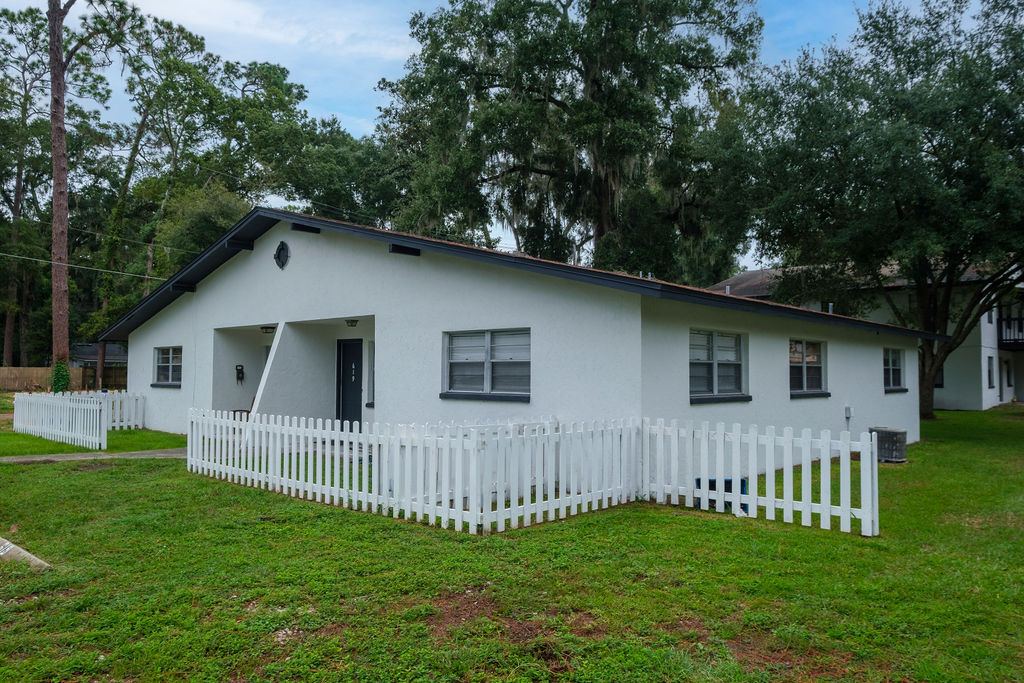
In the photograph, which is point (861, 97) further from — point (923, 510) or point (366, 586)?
point (366, 586)

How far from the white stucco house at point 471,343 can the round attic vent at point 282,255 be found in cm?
7

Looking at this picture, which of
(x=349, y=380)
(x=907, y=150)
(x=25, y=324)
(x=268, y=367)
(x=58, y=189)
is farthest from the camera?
(x=25, y=324)

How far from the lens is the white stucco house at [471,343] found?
366 inches

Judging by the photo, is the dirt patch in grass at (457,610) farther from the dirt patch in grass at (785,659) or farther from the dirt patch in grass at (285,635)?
the dirt patch in grass at (785,659)

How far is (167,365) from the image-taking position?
17641 mm

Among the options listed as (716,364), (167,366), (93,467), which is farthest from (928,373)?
(93,467)

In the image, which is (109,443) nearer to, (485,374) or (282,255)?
(282,255)

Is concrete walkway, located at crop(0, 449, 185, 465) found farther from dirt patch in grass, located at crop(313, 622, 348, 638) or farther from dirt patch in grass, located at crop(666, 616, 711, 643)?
dirt patch in grass, located at crop(666, 616, 711, 643)

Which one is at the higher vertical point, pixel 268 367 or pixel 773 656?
pixel 268 367

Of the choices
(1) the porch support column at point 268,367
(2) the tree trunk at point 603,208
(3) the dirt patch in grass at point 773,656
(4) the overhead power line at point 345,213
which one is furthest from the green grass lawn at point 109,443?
(4) the overhead power line at point 345,213

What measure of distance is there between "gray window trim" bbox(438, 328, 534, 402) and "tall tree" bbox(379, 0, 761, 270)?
526 inches

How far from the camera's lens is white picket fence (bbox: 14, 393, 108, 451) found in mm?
13445

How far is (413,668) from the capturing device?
366cm

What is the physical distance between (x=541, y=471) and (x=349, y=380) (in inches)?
329
